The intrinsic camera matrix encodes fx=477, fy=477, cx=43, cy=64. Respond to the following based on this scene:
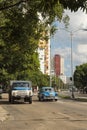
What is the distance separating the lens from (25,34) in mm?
24297

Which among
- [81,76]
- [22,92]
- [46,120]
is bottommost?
[46,120]

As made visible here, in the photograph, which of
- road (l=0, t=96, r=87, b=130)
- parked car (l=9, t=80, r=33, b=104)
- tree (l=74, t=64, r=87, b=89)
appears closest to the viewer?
road (l=0, t=96, r=87, b=130)

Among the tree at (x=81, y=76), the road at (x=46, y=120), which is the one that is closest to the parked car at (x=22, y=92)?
the road at (x=46, y=120)

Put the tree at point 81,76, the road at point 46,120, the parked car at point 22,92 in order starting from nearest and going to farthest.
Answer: the road at point 46,120
the parked car at point 22,92
the tree at point 81,76

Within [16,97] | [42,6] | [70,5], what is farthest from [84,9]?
[16,97]

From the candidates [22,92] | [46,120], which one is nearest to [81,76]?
[22,92]

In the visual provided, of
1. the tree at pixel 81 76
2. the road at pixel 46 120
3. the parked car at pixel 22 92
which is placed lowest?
the road at pixel 46 120

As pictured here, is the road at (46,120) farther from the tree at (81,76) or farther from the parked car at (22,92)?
the tree at (81,76)

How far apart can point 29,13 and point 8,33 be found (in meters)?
2.67

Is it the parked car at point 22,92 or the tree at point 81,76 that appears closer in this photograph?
the parked car at point 22,92

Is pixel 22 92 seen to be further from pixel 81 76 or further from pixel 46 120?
pixel 81 76

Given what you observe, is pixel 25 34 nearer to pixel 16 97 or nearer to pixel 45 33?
pixel 45 33

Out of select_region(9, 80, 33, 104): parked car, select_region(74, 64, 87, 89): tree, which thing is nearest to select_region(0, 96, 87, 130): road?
select_region(9, 80, 33, 104): parked car

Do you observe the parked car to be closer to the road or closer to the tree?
the road
